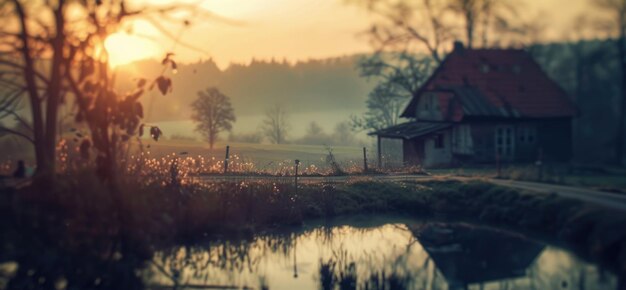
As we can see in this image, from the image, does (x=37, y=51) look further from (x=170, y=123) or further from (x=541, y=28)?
(x=170, y=123)

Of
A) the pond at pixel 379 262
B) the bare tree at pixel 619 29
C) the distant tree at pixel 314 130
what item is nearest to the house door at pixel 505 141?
the bare tree at pixel 619 29

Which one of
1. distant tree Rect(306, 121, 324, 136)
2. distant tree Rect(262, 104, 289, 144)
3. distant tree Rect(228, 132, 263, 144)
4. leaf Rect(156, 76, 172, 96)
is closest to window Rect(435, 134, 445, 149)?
leaf Rect(156, 76, 172, 96)

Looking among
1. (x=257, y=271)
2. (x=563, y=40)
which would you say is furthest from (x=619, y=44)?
(x=257, y=271)

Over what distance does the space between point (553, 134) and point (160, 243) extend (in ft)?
101

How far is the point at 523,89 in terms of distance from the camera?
131 ft

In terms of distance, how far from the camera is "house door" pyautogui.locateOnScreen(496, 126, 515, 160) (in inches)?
1542

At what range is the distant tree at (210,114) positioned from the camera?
5862 centimetres

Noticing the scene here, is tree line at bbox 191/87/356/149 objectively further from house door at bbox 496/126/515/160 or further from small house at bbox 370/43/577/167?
house door at bbox 496/126/515/160

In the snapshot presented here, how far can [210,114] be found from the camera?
5894cm

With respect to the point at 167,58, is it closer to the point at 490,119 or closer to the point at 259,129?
the point at 490,119

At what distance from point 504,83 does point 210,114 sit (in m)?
29.9

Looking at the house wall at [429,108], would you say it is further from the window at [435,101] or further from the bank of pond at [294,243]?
the bank of pond at [294,243]

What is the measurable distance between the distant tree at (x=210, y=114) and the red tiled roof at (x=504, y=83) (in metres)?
24.0

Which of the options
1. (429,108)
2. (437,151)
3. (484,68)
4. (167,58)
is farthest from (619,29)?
(167,58)
